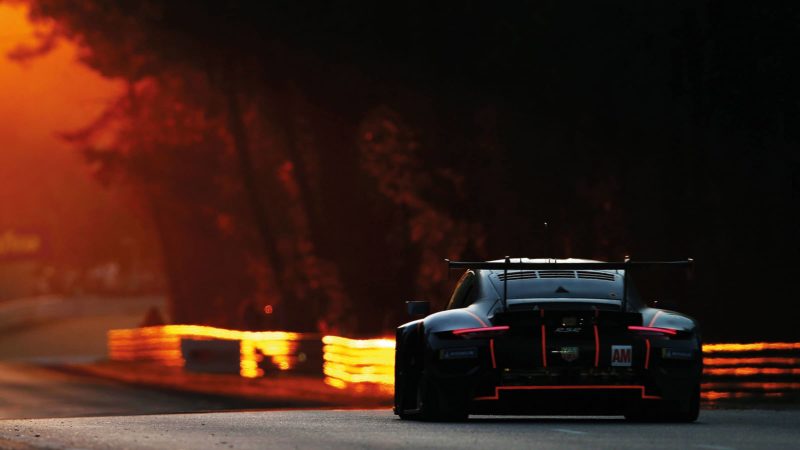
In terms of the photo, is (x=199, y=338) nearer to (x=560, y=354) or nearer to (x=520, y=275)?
(x=520, y=275)

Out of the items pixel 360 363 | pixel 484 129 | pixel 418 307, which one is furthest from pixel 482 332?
pixel 484 129

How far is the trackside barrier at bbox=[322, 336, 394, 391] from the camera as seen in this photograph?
113ft

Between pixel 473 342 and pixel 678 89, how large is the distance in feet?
47.9

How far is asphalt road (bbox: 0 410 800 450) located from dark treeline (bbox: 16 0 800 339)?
10.7 meters

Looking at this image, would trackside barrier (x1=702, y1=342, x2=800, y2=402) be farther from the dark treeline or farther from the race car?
the race car

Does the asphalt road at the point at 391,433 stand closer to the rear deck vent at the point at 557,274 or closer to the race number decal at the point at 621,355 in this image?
the race number decal at the point at 621,355

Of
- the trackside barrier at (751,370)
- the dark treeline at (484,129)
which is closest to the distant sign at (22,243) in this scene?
the dark treeline at (484,129)

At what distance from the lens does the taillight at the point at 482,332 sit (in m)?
16.6

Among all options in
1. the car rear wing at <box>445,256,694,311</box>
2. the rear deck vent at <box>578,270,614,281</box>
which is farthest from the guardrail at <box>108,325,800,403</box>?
the car rear wing at <box>445,256,694,311</box>

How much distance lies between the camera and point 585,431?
16.3 m

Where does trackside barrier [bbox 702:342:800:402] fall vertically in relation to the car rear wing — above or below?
below

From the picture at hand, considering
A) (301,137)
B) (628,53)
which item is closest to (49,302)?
(301,137)

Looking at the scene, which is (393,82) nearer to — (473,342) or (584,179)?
(584,179)

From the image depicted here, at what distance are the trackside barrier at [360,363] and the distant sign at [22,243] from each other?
130124 millimetres
